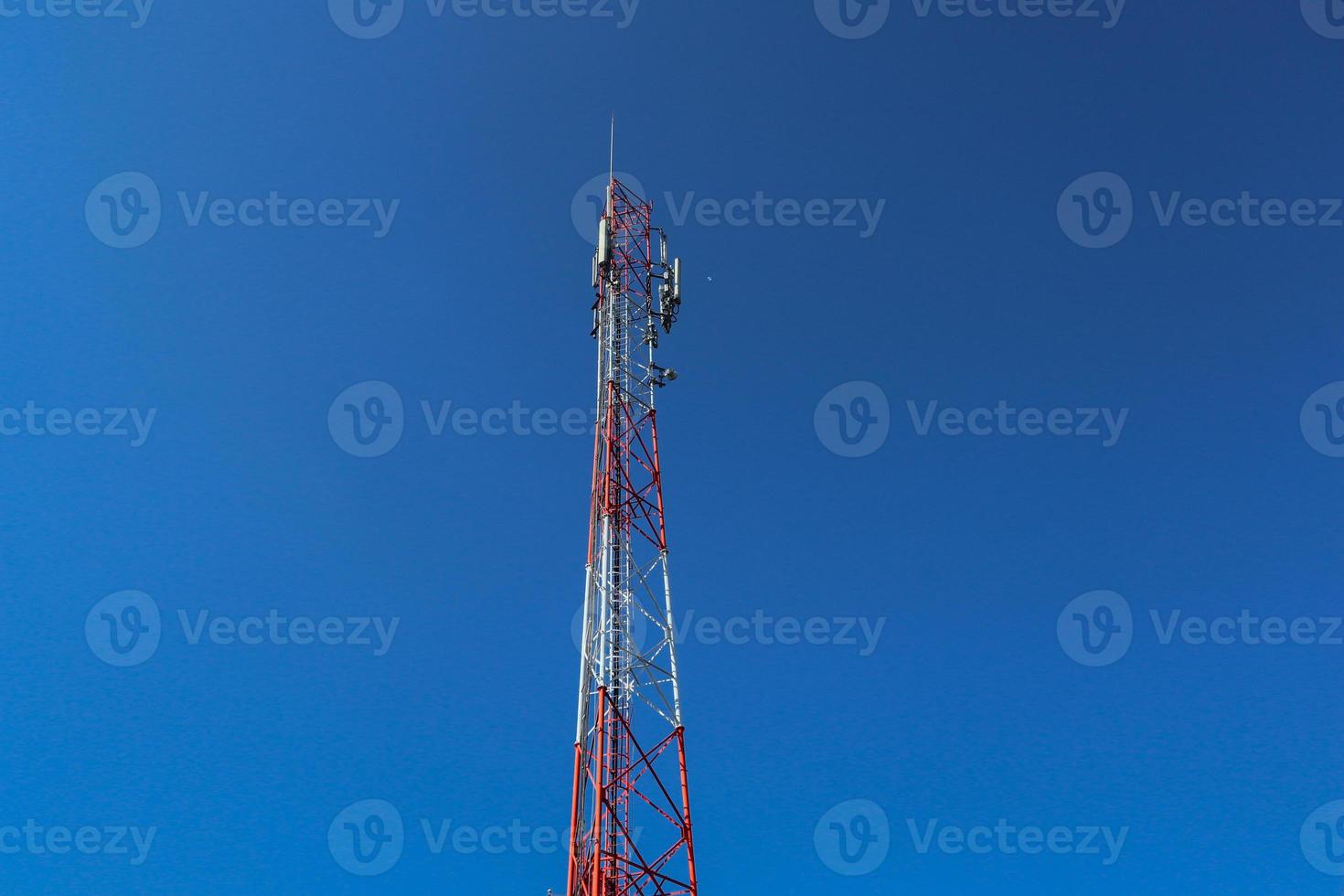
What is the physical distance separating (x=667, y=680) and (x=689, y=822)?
4498 millimetres

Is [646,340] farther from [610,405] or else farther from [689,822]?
[689,822]

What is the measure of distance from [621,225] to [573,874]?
2397 centimetres

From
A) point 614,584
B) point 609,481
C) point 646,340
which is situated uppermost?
point 646,340

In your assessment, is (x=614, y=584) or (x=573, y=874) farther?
(x=614, y=584)

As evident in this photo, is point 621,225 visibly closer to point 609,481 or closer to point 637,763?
point 609,481

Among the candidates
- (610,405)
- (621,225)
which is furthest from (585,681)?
(621,225)

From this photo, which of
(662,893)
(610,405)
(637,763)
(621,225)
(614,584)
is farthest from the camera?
(621,225)

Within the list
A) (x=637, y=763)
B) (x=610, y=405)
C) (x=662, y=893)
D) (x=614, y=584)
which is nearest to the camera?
(x=662, y=893)

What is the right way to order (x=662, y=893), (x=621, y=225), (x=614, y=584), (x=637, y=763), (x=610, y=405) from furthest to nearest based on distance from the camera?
(x=621, y=225) → (x=610, y=405) → (x=614, y=584) → (x=637, y=763) → (x=662, y=893)

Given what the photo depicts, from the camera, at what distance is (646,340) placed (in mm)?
37062

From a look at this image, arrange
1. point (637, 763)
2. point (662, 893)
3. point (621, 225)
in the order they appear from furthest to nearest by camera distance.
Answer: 1. point (621, 225)
2. point (637, 763)
3. point (662, 893)

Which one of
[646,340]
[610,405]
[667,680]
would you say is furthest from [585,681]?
[646,340]

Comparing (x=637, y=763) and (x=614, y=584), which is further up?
(x=614, y=584)

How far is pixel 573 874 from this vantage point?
28.9 meters
